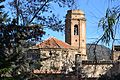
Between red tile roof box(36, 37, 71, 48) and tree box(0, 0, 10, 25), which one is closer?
tree box(0, 0, 10, 25)

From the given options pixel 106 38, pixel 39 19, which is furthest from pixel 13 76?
pixel 106 38

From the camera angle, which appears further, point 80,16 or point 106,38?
point 80,16

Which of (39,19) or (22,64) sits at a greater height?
(39,19)

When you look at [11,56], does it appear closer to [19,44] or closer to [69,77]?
[19,44]

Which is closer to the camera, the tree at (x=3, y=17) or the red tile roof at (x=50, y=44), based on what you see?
the tree at (x=3, y=17)

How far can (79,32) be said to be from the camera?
3238 inches

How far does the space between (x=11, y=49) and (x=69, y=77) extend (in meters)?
15.6

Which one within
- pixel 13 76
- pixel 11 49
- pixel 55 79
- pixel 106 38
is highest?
pixel 106 38

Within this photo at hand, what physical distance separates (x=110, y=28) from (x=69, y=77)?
2866 cm

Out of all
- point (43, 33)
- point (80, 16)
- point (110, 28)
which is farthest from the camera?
point (80, 16)

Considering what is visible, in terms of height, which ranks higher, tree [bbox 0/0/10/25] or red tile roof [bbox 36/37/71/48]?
tree [bbox 0/0/10/25]

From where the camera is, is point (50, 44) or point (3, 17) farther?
point (50, 44)

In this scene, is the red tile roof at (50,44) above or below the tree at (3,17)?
below

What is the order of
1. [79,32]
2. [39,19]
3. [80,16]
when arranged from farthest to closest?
[79,32]
[80,16]
[39,19]
